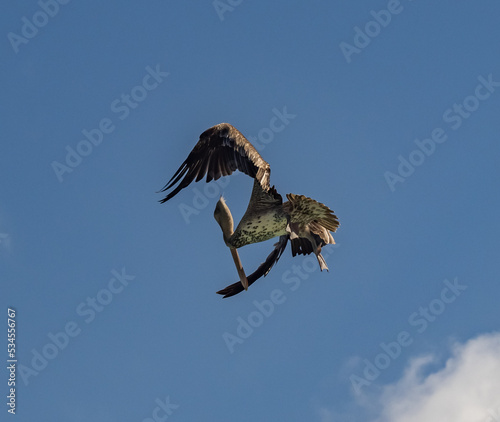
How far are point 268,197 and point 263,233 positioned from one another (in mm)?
628

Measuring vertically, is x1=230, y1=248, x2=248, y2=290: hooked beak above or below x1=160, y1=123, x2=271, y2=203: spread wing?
below

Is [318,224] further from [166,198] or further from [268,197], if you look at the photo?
[166,198]

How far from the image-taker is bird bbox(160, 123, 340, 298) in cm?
1184

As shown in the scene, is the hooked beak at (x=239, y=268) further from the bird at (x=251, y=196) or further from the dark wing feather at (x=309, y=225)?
the dark wing feather at (x=309, y=225)

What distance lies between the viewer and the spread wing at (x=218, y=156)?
12.0 metres

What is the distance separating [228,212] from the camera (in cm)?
1230

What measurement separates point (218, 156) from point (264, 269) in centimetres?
203

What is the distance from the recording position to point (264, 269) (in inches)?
502

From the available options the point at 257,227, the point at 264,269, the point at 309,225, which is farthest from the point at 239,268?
the point at 309,225

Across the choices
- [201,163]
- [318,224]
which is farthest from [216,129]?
[318,224]

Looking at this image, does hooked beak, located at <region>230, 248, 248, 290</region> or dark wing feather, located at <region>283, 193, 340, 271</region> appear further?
hooked beak, located at <region>230, 248, 248, 290</region>

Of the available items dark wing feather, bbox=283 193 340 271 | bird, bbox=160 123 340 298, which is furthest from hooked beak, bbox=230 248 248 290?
dark wing feather, bbox=283 193 340 271

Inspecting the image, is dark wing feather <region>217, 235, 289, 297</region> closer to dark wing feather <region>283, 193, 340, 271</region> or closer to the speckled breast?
dark wing feather <region>283, 193, 340, 271</region>

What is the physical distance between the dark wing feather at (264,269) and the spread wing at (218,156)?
152cm
